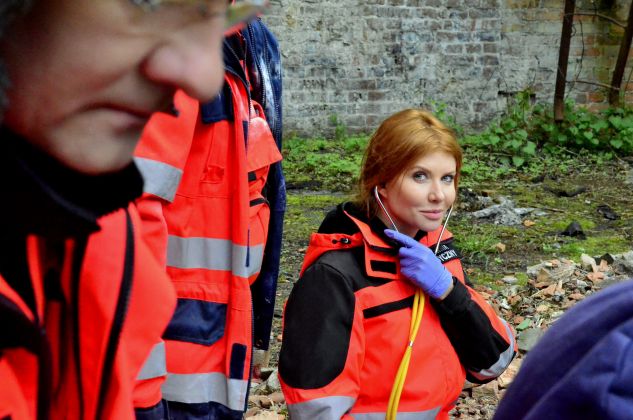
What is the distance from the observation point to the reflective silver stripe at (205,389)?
257cm

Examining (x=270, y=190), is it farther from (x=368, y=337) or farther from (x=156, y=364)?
(x=156, y=364)

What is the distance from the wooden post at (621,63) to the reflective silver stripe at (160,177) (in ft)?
26.2

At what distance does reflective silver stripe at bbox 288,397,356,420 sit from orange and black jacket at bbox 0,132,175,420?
1207mm

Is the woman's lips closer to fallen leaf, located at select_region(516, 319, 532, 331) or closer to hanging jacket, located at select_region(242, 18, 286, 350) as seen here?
hanging jacket, located at select_region(242, 18, 286, 350)

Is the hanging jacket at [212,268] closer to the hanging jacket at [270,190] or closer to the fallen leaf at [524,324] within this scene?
the hanging jacket at [270,190]

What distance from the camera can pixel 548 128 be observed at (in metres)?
9.11

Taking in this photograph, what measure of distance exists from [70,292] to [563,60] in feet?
29.2

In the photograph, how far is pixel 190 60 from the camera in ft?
2.62

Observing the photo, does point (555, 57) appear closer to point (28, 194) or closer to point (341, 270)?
point (341, 270)

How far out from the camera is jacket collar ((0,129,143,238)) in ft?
2.68

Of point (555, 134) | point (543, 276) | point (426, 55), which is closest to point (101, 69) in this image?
point (543, 276)

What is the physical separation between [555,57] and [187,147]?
800cm

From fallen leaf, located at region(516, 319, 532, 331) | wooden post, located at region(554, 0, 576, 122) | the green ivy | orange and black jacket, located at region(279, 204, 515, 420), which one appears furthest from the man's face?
wooden post, located at region(554, 0, 576, 122)

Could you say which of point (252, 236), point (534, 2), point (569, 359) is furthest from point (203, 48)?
point (534, 2)
